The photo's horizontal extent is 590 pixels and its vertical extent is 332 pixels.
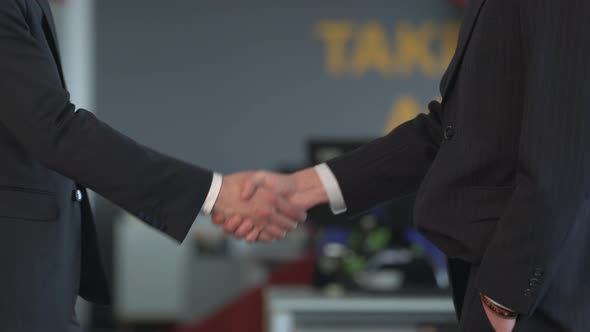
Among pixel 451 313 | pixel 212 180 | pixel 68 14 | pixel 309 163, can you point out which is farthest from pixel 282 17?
pixel 212 180

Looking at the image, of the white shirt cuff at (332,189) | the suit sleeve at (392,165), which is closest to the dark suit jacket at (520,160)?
the suit sleeve at (392,165)

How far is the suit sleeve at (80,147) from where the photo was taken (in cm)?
178

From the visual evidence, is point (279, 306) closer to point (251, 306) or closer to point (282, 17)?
point (251, 306)

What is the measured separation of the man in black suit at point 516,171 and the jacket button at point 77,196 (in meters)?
0.64

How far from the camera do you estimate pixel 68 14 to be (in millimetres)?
7852

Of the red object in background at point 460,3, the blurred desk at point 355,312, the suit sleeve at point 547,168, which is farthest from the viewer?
the red object in background at point 460,3

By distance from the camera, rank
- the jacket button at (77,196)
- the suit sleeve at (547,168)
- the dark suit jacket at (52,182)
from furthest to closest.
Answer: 1. the jacket button at (77,196)
2. the dark suit jacket at (52,182)
3. the suit sleeve at (547,168)

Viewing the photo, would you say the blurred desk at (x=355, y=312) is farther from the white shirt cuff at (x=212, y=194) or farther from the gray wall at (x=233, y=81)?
the gray wall at (x=233, y=81)

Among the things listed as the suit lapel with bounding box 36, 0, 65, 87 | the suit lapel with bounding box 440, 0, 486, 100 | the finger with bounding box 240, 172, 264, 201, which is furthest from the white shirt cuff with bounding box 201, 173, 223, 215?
the suit lapel with bounding box 440, 0, 486, 100

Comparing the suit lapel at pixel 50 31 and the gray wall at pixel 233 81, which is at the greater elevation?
the suit lapel at pixel 50 31

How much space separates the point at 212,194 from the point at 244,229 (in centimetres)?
22

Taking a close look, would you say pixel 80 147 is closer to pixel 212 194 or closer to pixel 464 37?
pixel 212 194

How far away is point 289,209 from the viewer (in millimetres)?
2270

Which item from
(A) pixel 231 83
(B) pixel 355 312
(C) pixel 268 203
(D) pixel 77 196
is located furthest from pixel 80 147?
(A) pixel 231 83
